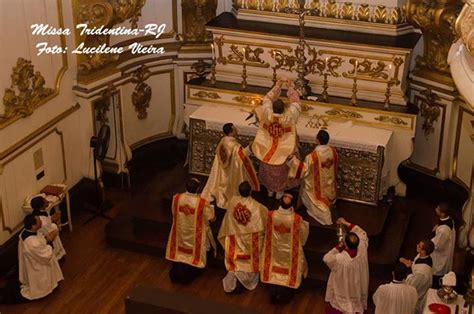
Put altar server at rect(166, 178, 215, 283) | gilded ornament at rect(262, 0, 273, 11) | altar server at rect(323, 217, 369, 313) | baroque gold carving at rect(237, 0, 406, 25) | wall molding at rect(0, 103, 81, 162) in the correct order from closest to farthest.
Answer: altar server at rect(323, 217, 369, 313)
altar server at rect(166, 178, 215, 283)
wall molding at rect(0, 103, 81, 162)
baroque gold carving at rect(237, 0, 406, 25)
gilded ornament at rect(262, 0, 273, 11)

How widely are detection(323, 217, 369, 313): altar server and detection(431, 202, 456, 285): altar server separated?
3.09ft

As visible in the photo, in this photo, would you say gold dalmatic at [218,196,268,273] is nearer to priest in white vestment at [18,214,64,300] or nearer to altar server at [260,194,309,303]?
altar server at [260,194,309,303]

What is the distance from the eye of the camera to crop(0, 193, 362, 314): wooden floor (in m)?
10.0

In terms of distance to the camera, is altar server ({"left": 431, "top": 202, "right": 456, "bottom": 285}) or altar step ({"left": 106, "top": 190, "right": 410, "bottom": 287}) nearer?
altar server ({"left": 431, "top": 202, "right": 456, "bottom": 285})

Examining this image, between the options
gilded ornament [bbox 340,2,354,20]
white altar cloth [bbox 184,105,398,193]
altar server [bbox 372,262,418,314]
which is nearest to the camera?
altar server [bbox 372,262,418,314]

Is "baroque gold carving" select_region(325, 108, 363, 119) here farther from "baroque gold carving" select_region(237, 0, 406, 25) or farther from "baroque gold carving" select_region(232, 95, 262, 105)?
"baroque gold carving" select_region(237, 0, 406, 25)

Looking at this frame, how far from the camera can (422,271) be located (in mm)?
9008

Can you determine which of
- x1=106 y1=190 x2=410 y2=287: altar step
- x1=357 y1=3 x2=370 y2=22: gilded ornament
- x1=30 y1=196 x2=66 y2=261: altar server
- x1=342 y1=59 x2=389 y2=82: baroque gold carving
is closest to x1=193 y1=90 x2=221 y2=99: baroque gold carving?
x1=106 y1=190 x2=410 y2=287: altar step

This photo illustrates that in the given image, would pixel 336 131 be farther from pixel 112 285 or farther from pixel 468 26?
pixel 468 26

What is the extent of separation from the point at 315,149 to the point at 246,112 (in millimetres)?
1686

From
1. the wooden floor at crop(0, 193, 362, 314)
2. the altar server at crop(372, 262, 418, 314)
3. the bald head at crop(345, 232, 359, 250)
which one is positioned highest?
the bald head at crop(345, 232, 359, 250)

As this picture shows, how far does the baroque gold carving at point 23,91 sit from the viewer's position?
1014cm

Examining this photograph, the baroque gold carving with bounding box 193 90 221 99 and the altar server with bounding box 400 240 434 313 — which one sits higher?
the baroque gold carving with bounding box 193 90 221 99

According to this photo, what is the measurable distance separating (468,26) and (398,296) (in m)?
3.80
